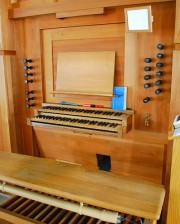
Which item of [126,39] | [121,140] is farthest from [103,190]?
[126,39]

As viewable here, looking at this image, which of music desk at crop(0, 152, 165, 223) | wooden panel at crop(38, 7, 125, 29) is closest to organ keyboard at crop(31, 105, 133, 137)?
music desk at crop(0, 152, 165, 223)

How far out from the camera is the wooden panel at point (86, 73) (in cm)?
262

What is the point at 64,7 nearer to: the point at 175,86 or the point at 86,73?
the point at 86,73

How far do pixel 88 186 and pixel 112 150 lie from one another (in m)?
0.98

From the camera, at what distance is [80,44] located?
9.11ft

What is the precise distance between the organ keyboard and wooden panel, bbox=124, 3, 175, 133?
0.57 ft

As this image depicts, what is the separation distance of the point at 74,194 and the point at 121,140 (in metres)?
1.04

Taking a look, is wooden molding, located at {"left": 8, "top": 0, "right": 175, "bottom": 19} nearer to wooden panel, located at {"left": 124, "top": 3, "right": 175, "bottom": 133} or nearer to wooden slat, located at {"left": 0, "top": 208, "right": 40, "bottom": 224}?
wooden panel, located at {"left": 124, "top": 3, "right": 175, "bottom": 133}

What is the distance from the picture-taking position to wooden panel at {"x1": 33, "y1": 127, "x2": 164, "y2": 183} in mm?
2344

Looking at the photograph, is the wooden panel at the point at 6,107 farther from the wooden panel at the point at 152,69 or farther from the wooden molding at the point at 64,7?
the wooden panel at the point at 152,69

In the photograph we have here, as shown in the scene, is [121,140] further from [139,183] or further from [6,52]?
[6,52]

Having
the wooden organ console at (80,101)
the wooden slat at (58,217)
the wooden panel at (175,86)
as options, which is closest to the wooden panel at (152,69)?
the wooden organ console at (80,101)

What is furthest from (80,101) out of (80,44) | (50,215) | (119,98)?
(50,215)

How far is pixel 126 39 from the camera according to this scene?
8.11 feet
